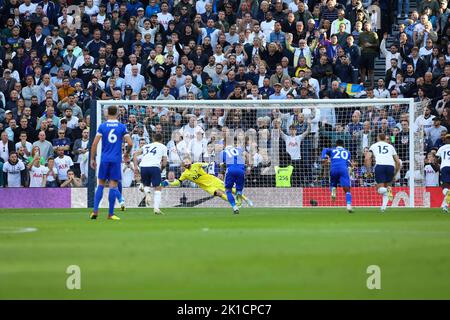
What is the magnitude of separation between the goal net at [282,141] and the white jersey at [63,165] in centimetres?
158

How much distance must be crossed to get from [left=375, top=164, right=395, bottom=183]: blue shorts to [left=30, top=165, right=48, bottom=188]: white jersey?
31.0 ft

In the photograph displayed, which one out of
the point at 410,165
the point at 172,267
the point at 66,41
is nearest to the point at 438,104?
the point at 410,165

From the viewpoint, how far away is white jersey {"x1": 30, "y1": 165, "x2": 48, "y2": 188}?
1165 inches

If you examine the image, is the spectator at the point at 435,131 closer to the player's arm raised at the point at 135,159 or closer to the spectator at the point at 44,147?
the player's arm raised at the point at 135,159

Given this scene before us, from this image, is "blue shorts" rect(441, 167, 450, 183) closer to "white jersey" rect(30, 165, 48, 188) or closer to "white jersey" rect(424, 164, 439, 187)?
"white jersey" rect(424, 164, 439, 187)

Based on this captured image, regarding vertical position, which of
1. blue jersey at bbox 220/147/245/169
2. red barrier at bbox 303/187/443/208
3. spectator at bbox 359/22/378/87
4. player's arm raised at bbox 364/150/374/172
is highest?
spectator at bbox 359/22/378/87

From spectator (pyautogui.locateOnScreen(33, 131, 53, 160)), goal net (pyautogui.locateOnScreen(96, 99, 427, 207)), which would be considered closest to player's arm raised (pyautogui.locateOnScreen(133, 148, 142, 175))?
goal net (pyautogui.locateOnScreen(96, 99, 427, 207))

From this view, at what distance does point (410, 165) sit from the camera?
2797 centimetres

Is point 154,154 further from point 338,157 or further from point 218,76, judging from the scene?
point 218,76

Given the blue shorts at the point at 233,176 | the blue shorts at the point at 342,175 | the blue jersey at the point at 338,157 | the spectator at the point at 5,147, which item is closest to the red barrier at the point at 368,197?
the blue shorts at the point at 342,175

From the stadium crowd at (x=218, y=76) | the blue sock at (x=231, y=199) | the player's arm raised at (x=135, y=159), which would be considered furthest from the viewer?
the stadium crowd at (x=218, y=76)

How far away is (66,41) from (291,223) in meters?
16.6

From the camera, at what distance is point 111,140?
20.6 m

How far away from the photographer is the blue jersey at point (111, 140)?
20.5m
